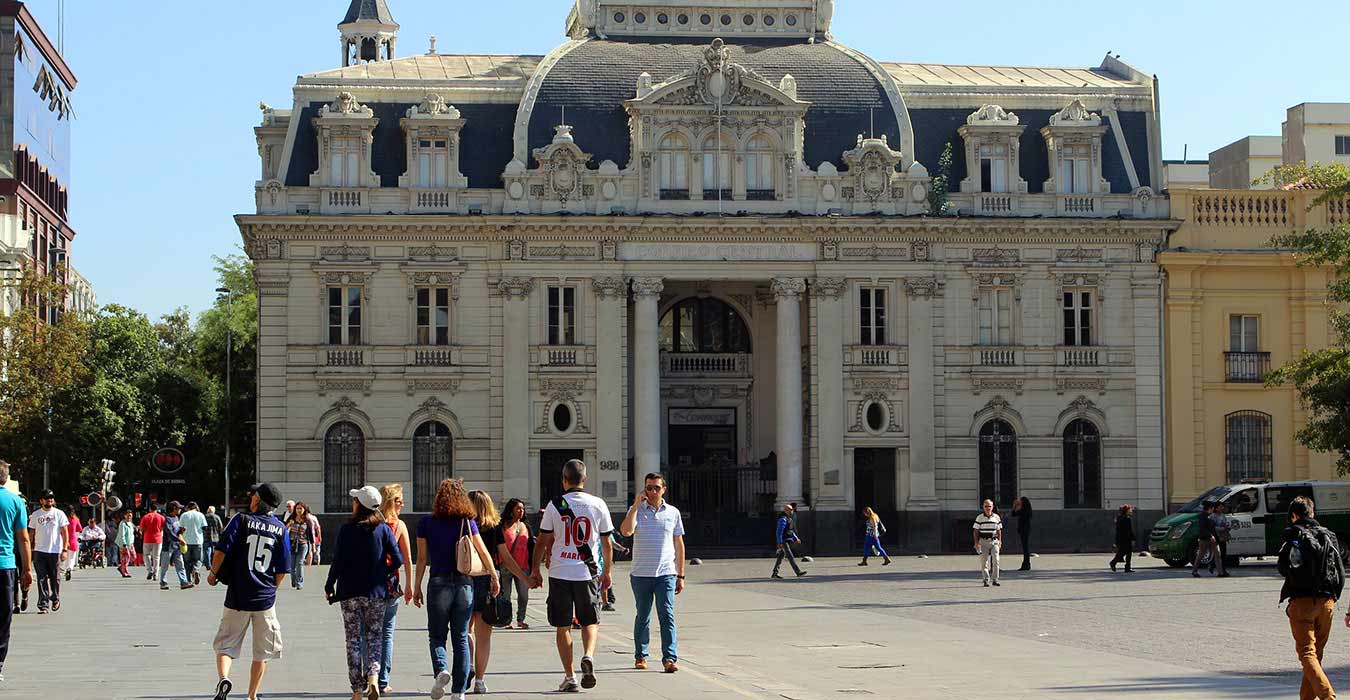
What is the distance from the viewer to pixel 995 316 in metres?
60.2

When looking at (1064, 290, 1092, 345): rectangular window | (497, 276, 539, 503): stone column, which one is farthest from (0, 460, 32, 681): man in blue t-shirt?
(1064, 290, 1092, 345): rectangular window

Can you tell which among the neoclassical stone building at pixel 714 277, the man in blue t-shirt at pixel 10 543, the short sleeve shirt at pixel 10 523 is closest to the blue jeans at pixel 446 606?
the man in blue t-shirt at pixel 10 543

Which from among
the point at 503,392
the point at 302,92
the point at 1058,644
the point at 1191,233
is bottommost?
the point at 1058,644

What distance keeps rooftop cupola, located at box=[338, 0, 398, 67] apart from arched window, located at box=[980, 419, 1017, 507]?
35398mm

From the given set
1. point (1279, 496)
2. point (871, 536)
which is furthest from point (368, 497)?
point (871, 536)

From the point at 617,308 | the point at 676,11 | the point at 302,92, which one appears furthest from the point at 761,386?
the point at 302,92

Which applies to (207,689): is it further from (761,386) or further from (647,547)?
(761,386)

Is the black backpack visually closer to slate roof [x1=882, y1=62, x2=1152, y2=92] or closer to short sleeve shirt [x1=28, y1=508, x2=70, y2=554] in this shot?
short sleeve shirt [x1=28, y1=508, x2=70, y2=554]

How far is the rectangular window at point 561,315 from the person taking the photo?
Answer: 5884cm

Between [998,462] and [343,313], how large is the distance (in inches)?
755

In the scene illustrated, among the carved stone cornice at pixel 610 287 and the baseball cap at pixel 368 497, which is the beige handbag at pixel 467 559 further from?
the carved stone cornice at pixel 610 287

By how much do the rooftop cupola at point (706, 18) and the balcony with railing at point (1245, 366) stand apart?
15.4m

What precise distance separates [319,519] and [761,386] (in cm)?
1373

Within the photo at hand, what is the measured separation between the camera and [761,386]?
62031mm
